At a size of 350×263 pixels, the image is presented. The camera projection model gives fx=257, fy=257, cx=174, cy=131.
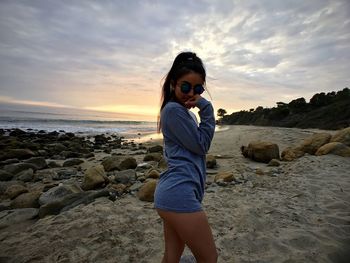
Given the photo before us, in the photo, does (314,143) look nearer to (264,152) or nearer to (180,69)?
(264,152)

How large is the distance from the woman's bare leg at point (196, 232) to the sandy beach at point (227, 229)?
1.59 metres

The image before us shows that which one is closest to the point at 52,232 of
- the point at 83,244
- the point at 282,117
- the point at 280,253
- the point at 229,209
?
the point at 83,244

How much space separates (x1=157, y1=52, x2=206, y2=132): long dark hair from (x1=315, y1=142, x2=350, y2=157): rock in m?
7.85

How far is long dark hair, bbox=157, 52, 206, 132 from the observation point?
191 cm

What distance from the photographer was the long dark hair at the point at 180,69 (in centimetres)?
191

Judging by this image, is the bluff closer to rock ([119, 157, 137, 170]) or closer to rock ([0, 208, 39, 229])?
rock ([119, 157, 137, 170])

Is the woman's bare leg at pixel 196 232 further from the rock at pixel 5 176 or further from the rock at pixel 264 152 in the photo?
the rock at pixel 264 152

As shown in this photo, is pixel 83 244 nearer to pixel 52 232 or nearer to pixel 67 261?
pixel 67 261

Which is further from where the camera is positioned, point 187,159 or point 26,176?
point 26,176

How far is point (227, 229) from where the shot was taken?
3771 millimetres

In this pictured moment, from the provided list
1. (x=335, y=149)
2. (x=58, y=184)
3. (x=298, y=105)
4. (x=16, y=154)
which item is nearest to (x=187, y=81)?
(x=58, y=184)

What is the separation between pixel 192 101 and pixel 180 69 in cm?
26

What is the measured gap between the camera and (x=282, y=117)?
3553 cm

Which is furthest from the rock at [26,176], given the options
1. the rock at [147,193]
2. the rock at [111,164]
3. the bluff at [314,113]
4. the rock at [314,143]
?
the bluff at [314,113]
